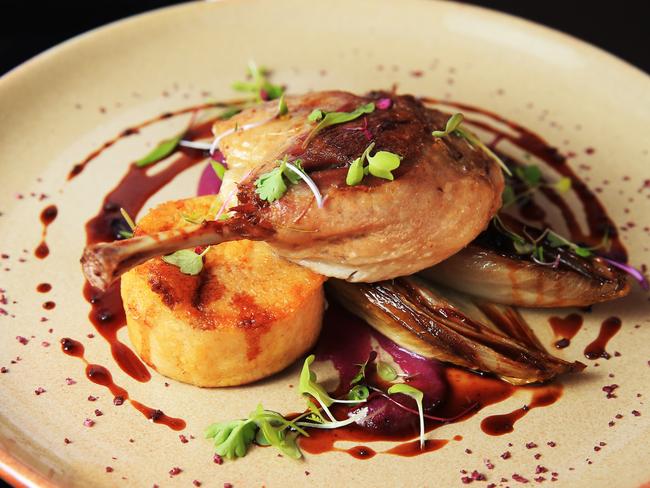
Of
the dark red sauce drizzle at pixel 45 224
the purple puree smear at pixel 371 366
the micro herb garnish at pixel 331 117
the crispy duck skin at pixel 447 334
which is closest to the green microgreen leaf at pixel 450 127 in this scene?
the micro herb garnish at pixel 331 117

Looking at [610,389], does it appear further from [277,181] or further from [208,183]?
[208,183]

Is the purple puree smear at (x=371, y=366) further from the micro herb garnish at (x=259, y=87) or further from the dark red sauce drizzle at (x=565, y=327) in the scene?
the micro herb garnish at (x=259, y=87)

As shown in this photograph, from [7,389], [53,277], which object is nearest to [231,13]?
[53,277]

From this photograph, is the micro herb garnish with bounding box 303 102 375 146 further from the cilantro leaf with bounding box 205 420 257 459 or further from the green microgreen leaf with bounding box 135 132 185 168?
the green microgreen leaf with bounding box 135 132 185 168

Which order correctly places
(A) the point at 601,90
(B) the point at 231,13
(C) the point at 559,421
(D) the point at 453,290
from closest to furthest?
(C) the point at 559,421
(D) the point at 453,290
(A) the point at 601,90
(B) the point at 231,13

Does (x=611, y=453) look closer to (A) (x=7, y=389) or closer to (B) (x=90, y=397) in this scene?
(B) (x=90, y=397)

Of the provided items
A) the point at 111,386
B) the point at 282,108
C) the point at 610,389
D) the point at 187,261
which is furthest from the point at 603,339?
the point at 111,386
